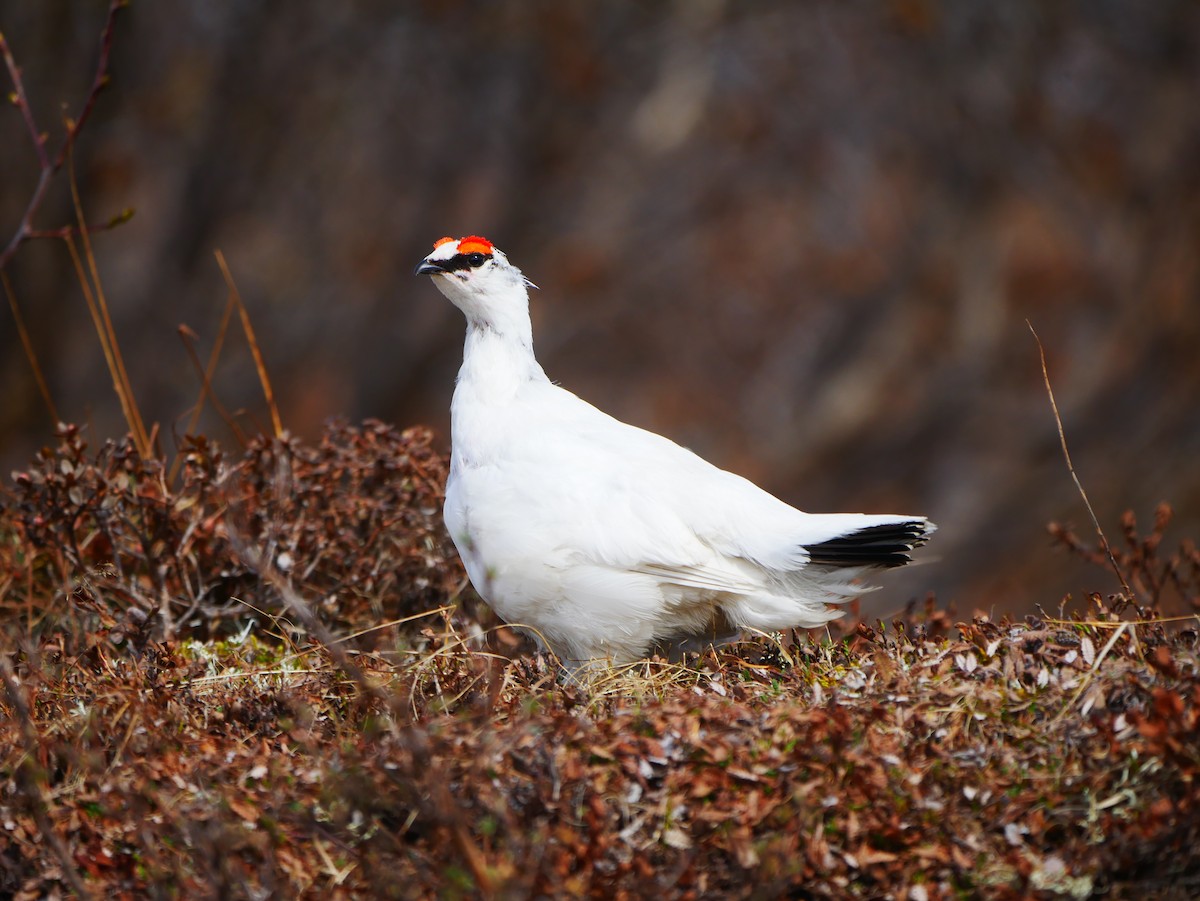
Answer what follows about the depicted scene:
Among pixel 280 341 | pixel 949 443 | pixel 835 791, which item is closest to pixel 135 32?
pixel 280 341

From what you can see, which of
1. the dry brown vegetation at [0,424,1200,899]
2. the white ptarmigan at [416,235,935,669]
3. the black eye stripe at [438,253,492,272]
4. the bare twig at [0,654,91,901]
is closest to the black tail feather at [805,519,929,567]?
the white ptarmigan at [416,235,935,669]

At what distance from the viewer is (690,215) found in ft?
33.0

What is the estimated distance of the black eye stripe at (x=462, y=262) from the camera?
3.82 m

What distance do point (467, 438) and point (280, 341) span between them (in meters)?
6.63

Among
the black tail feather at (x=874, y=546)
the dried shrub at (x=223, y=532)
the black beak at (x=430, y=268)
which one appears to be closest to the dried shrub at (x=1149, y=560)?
the black tail feather at (x=874, y=546)

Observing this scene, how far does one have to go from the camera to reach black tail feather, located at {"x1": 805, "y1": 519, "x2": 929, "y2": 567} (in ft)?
10.5

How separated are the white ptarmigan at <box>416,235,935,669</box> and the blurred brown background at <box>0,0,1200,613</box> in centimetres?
569

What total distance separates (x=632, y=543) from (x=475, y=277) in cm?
105

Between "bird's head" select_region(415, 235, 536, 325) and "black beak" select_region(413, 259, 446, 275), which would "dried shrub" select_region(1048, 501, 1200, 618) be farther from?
"black beak" select_region(413, 259, 446, 275)

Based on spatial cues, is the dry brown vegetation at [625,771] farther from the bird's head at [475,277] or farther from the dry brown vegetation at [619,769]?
the bird's head at [475,277]

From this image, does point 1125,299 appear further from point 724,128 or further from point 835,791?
point 835,791

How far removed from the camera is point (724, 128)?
10109 millimetres

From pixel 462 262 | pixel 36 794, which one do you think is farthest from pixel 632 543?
pixel 36 794

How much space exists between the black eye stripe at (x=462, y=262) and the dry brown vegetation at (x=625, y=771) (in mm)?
1183
